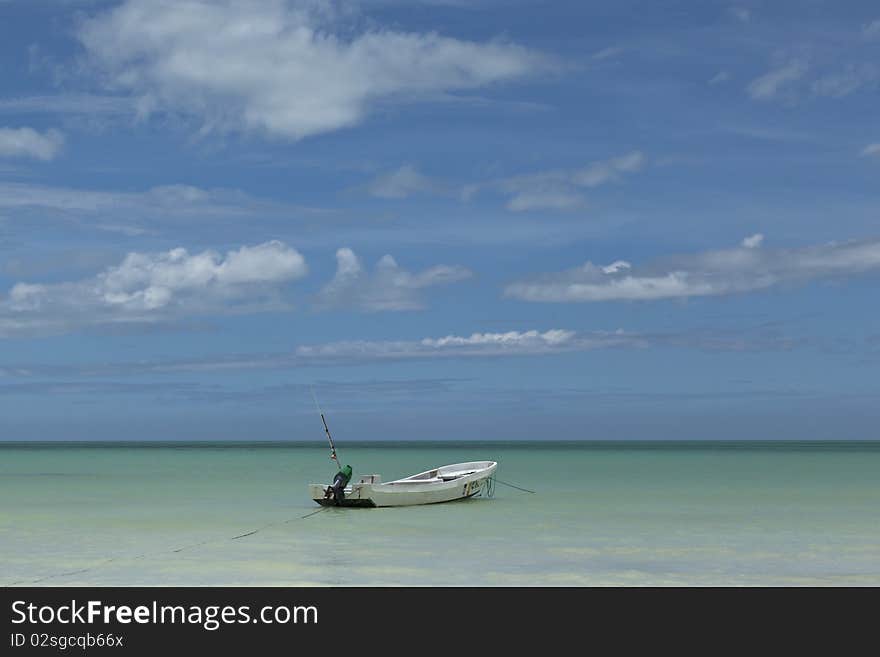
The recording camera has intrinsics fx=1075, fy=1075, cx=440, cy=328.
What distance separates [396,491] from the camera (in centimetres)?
3484

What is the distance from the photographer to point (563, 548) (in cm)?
2466

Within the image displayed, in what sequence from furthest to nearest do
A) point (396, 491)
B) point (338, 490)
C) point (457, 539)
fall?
point (396, 491) → point (338, 490) → point (457, 539)

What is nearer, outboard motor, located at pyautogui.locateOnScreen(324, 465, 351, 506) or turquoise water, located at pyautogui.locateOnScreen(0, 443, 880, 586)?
turquoise water, located at pyautogui.locateOnScreen(0, 443, 880, 586)

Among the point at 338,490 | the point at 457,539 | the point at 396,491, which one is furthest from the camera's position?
the point at 396,491

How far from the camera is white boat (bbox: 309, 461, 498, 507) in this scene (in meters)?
34.1

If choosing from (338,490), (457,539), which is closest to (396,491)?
(338,490)

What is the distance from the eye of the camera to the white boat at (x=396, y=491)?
3409 cm

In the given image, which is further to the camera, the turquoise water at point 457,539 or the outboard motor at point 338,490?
the outboard motor at point 338,490

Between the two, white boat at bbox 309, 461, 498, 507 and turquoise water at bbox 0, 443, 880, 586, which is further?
white boat at bbox 309, 461, 498, 507

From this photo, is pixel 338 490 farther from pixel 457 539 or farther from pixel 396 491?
pixel 457 539

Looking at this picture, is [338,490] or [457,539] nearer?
[457,539]

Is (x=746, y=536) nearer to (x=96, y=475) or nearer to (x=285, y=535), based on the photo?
(x=285, y=535)
